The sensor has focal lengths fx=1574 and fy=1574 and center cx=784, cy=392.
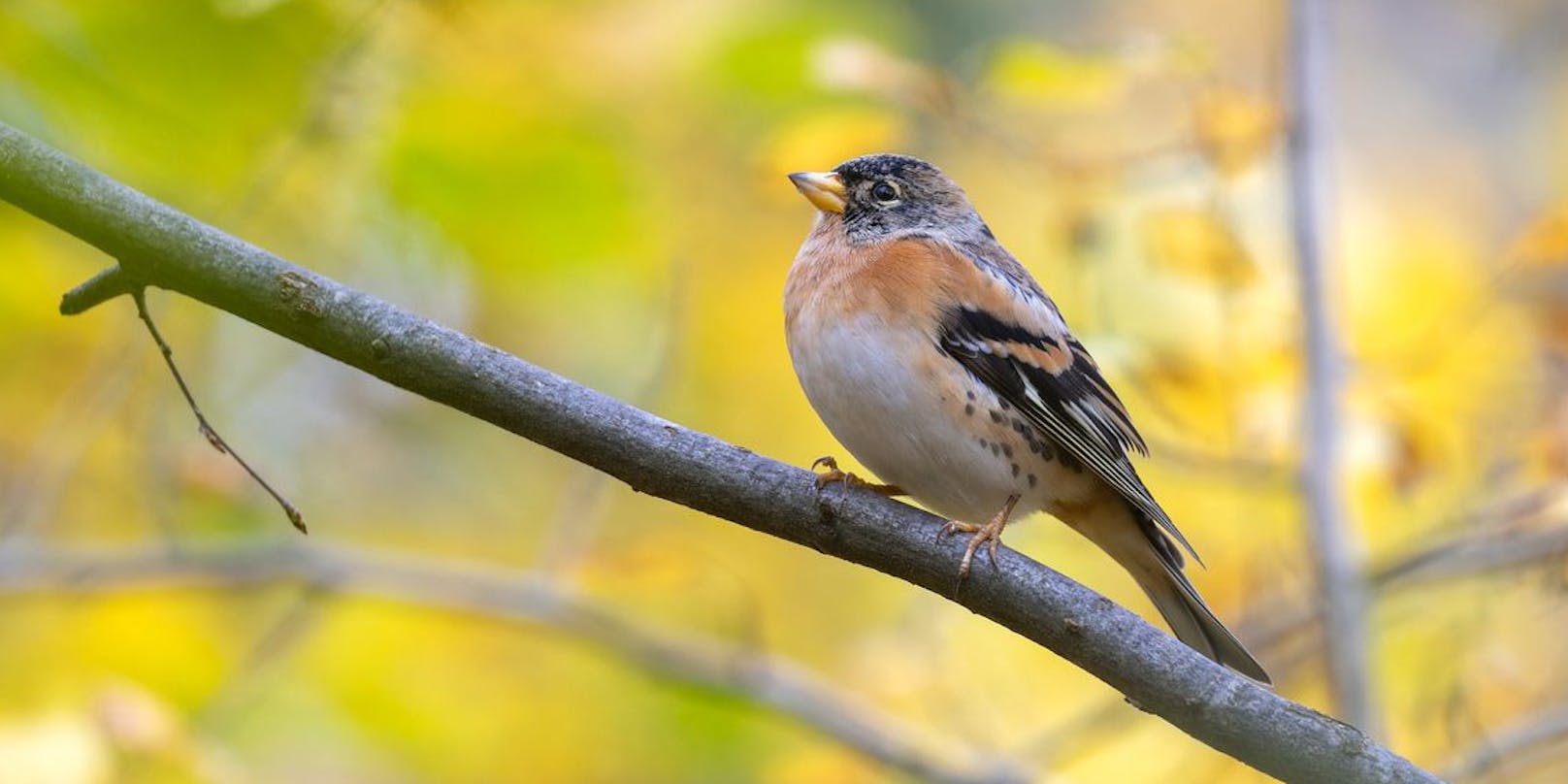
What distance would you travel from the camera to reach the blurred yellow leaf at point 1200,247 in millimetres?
4844

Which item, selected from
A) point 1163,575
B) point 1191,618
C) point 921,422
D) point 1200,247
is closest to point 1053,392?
point 921,422

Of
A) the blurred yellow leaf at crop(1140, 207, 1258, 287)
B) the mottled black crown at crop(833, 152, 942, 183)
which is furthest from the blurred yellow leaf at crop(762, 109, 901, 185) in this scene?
the blurred yellow leaf at crop(1140, 207, 1258, 287)

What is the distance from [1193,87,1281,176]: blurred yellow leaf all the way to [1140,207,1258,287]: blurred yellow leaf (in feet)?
0.63

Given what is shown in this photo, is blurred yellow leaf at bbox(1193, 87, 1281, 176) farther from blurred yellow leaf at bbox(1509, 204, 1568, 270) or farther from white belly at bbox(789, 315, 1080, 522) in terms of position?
white belly at bbox(789, 315, 1080, 522)

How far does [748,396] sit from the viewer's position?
318 inches

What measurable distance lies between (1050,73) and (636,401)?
5.27ft

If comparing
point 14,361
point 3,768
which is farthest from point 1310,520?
point 14,361

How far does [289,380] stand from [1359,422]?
5.58 meters

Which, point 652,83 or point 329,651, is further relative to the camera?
point 652,83

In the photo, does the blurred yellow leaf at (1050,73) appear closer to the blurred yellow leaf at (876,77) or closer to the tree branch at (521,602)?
the blurred yellow leaf at (876,77)

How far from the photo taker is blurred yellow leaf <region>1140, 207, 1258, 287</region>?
15.9 feet

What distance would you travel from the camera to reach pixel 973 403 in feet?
13.3

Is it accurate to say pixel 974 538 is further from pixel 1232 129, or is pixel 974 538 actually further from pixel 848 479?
pixel 1232 129

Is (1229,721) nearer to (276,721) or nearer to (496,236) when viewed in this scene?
(496,236)
